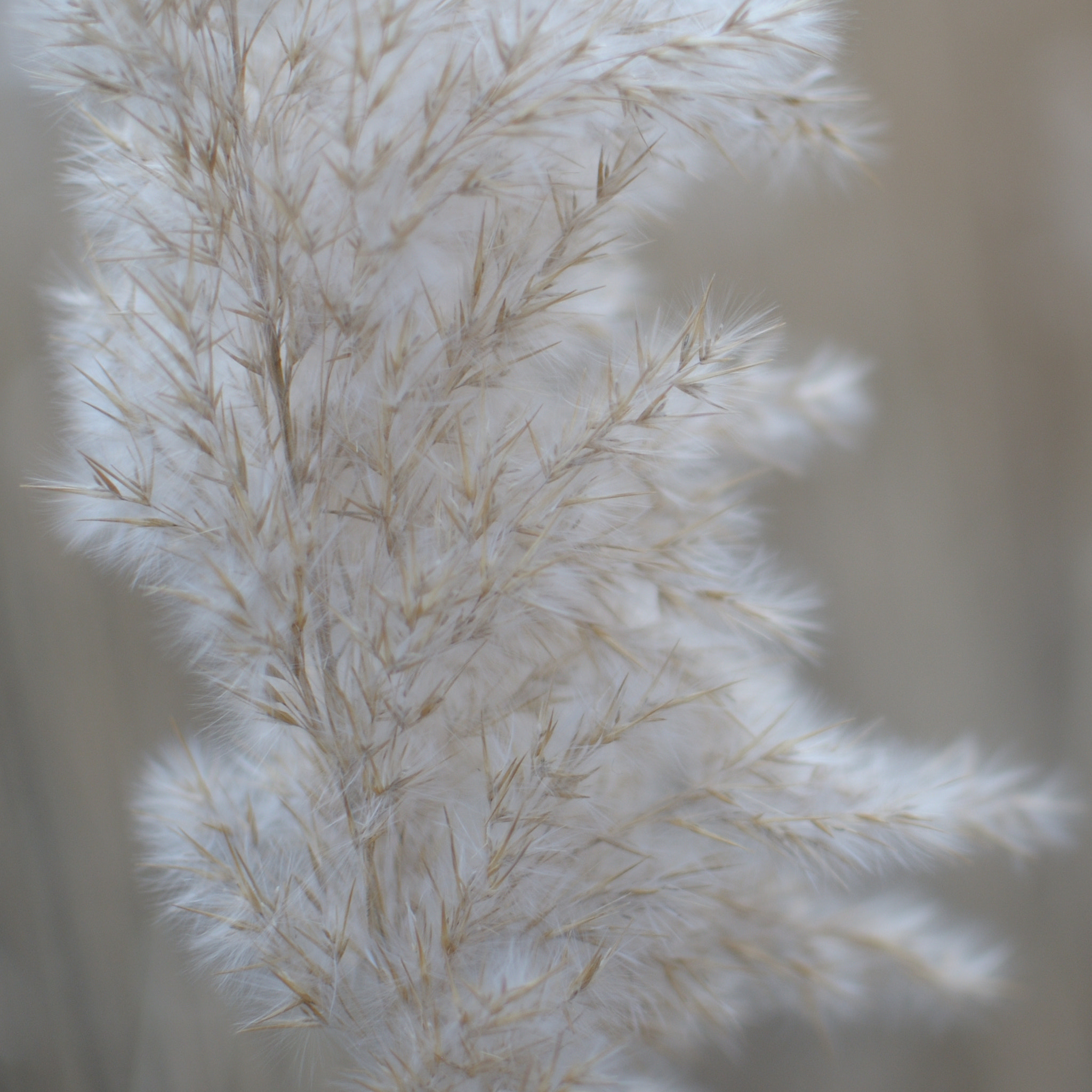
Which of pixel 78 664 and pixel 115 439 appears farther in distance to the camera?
pixel 78 664

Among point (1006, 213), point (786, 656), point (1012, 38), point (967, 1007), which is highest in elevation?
point (1012, 38)

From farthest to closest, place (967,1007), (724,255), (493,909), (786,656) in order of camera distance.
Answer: (724,255) < (967,1007) < (786,656) < (493,909)

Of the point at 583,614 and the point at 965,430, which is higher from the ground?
the point at 965,430

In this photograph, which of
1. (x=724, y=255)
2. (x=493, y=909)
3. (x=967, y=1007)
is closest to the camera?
(x=493, y=909)

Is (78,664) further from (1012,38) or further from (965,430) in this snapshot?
(1012,38)

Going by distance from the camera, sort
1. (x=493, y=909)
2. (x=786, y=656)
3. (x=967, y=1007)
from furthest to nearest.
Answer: (x=967, y=1007)
(x=786, y=656)
(x=493, y=909)

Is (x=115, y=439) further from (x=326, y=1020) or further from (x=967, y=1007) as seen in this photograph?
(x=967, y=1007)

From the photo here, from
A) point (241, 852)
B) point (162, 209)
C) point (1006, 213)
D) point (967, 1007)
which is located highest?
point (1006, 213)

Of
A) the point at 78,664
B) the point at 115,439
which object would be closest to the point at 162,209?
the point at 115,439

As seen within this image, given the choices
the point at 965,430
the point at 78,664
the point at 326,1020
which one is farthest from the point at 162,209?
the point at 965,430
